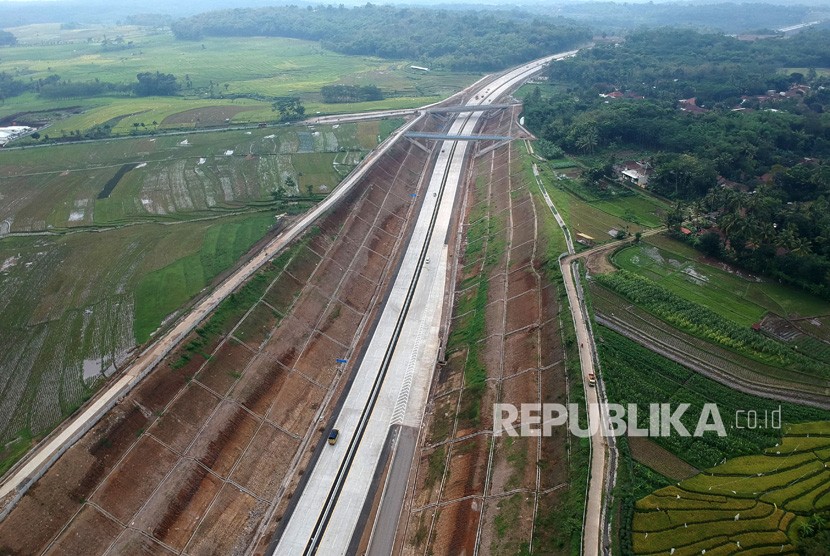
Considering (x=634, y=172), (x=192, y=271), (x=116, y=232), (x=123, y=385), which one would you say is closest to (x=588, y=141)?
(x=634, y=172)

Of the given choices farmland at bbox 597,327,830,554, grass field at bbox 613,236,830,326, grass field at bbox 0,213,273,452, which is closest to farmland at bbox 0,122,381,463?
grass field at bbox 0,213,273,452

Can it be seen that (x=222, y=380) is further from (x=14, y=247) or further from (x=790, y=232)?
(x=790, y=232)

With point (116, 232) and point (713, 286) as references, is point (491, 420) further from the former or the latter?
point (116, 232)

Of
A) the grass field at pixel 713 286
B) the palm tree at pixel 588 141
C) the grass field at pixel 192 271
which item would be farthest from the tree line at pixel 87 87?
the grass field at pixel 713 286

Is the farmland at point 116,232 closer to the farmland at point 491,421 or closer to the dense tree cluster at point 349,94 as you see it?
the dense tree cluster at point 349,94

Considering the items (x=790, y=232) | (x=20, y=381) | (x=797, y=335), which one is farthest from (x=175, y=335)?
(x=790, y=232)

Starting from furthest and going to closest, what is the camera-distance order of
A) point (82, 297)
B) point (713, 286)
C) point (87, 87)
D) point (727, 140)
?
point (87, 87)
point (727, 140)
point (82, 297)
point (713, 286)
